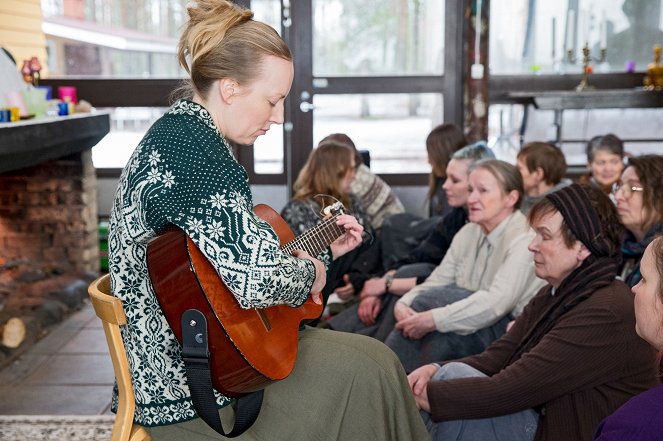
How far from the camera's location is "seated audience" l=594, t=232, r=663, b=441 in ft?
4.72

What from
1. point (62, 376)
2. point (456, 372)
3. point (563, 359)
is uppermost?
point (563, 359)

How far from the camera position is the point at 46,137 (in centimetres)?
433

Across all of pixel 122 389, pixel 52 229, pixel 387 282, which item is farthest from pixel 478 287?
pixel 52 229

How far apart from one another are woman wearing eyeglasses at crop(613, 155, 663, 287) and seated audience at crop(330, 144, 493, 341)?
91cm

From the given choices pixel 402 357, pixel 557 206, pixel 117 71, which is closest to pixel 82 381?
pixel 402 357

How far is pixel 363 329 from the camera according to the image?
3.68m

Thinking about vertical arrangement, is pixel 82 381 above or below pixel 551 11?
below

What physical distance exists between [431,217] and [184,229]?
3196 mm

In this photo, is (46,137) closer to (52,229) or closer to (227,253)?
(52,229)

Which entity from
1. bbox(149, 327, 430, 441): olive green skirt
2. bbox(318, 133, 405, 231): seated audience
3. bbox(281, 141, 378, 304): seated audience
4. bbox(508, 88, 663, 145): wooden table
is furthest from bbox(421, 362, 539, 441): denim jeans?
bbox(508, 88, 663, 145): wooden table

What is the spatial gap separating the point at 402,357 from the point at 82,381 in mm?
1624

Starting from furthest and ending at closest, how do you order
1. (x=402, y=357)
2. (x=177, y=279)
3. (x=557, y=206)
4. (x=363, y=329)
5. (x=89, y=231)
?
(x=89, y=231), (x=363, y=329), (x=402, y=357), (x=557, y=206), (x=177, y=279)

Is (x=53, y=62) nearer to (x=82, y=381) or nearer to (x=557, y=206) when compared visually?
(x=82, y=381)

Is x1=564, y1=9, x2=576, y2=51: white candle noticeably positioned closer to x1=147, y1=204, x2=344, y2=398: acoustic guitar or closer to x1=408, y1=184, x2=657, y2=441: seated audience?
x1=408, y1=184, x2=657, y2=441: seated audience
